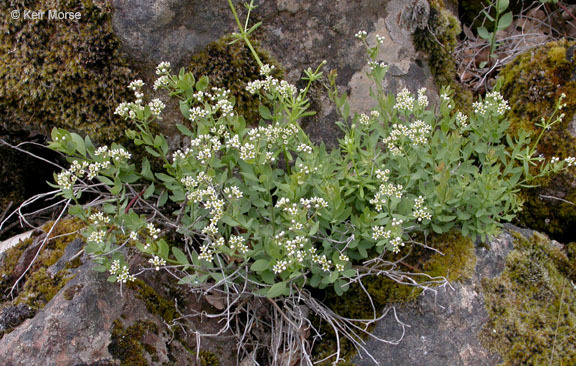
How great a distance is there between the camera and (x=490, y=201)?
2.77 m

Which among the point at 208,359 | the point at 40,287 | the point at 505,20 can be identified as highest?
the point at 505,20

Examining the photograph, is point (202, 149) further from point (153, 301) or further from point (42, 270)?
point (42, 270)

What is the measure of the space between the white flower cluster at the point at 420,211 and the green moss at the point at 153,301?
Answer: 1.51 meters

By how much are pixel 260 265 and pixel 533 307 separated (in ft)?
5.38

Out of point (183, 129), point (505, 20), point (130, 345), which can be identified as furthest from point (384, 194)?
point (505, 20)

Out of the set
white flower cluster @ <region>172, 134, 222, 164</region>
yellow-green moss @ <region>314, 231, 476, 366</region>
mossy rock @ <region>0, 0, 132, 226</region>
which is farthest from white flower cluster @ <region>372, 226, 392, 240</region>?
mossy rock @ <region>0, 0, 132, 226</region>

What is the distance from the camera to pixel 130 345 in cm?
257

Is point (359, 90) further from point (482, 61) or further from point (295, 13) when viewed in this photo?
point (482, 61)

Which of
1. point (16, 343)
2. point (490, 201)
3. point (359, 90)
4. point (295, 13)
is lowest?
point (16, 343)

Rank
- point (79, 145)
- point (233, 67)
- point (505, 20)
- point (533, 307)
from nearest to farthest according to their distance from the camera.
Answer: point (79, 145) → point (533, 307) → point (233, 67) → point (505, 20)

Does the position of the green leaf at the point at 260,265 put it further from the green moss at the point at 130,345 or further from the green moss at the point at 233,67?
the green moss at the point at 233,67

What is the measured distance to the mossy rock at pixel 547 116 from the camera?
3389 millimetres

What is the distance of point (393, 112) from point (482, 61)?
6.72ft

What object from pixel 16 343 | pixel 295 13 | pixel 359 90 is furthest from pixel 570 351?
pixel 16 343
